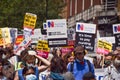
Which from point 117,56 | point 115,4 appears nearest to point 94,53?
point 117,56

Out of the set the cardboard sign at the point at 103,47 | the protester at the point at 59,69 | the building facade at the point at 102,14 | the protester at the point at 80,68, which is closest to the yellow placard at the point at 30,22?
the cardboard sign at the point at 103,47

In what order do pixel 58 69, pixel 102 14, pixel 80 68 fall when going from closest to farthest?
pixel 58 69 → pixel 80 68 → pixel 102 14

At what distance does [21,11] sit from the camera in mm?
38750

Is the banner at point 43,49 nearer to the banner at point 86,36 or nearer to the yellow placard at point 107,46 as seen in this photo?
the banner at point 86,36

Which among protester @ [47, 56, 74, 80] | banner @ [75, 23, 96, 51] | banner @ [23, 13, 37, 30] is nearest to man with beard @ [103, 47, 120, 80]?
protester @ [47, 56, 74, 80]

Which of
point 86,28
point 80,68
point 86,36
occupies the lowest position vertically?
point 80,68

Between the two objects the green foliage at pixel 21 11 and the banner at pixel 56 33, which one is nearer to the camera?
the banner at pixel 56 33

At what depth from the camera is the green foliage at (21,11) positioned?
38.4 m

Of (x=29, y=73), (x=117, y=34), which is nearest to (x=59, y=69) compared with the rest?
(x=29, y=73)

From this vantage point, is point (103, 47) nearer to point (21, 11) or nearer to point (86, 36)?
point (86, 36)

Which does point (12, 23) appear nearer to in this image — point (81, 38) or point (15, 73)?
point (81, 38)

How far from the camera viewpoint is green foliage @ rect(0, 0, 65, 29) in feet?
126

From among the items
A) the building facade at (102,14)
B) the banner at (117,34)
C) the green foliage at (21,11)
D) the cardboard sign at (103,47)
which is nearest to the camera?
the banner at (117,34)

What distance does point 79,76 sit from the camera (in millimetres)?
10141
